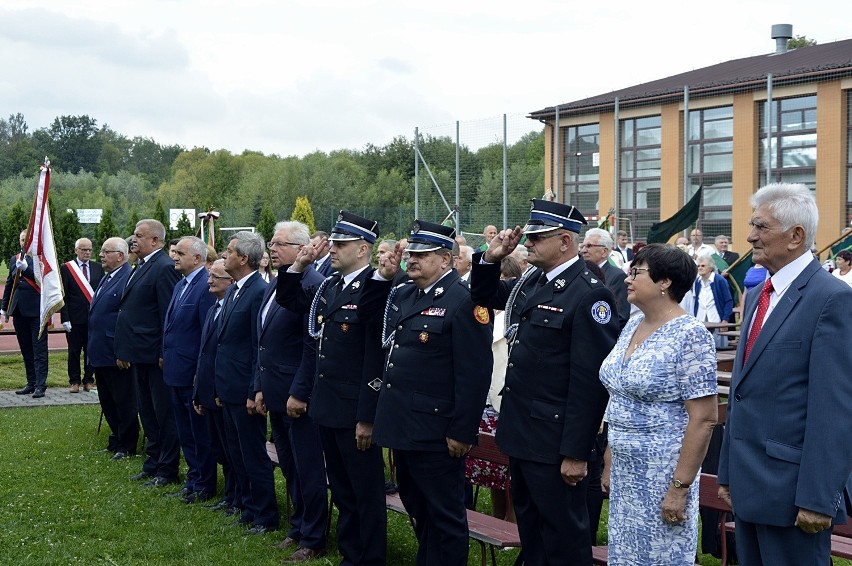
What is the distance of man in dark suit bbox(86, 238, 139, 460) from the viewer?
34.4 feet

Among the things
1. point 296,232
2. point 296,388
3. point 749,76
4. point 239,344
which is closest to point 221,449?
point 239,344

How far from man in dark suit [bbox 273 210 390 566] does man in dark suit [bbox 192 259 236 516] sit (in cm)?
177

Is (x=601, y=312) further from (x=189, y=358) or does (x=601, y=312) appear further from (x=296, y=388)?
(x=189, y=358)

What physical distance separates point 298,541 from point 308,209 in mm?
27026

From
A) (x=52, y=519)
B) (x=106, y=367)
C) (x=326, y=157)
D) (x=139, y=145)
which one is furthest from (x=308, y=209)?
(x=139, y=145)

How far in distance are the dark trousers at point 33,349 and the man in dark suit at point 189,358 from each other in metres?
6.07

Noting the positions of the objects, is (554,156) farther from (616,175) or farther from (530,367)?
(530,367)

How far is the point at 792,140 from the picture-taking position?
74.1 feet

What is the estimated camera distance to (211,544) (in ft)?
23.6

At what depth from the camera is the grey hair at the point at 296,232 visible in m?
7.00

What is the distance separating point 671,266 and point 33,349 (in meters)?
12.1

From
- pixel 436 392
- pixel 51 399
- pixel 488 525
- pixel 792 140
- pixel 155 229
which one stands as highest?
pixel 792 140

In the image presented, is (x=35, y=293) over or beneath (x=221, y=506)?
over

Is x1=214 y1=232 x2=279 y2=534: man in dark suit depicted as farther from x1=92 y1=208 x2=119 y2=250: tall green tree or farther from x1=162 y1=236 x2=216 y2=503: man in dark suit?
x1=92 y1=208 x2=119 y2=250: tall green tree
